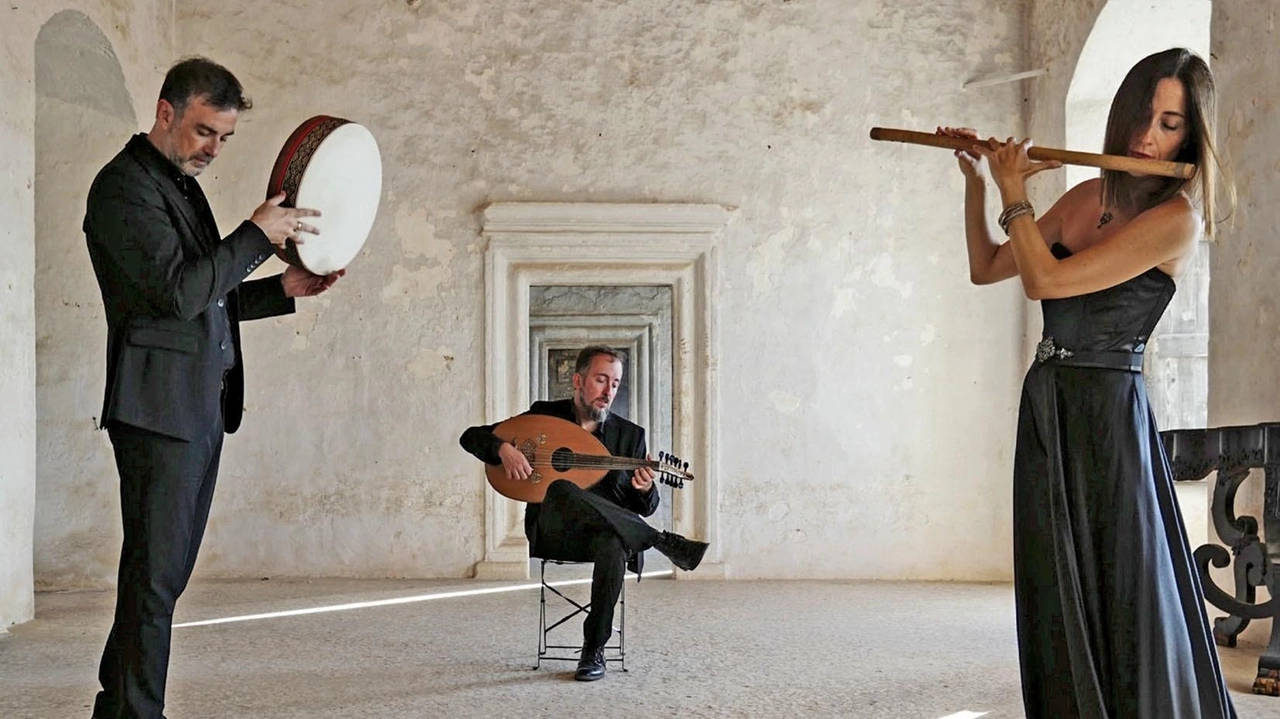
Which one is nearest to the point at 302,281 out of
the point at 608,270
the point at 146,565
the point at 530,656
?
the point at 146,565

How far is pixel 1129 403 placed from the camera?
2.45m

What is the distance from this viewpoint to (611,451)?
454cm

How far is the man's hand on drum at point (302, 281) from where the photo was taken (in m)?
3.11

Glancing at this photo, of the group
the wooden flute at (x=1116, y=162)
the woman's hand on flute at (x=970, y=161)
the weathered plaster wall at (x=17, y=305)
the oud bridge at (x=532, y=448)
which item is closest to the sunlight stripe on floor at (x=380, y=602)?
the weathered plaster wall at (x=17, y=305)

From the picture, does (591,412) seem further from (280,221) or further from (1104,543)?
(1104,543)

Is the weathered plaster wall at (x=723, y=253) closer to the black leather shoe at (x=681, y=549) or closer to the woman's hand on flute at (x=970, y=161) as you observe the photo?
the black leather shoe at (x=681, y=549)

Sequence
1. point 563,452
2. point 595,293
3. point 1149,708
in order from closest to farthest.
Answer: point 1149,708, point 563,452, point 595,293

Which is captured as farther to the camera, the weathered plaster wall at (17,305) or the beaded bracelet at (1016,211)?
the weathered plaster wall at (17,305)

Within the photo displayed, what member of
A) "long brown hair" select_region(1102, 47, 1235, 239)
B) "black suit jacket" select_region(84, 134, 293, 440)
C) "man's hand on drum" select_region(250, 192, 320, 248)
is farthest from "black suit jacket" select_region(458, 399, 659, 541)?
"long brown hair" select_region(1102, 47, 1235, 239)

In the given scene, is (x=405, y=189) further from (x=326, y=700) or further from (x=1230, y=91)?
(x=1230, y=91)

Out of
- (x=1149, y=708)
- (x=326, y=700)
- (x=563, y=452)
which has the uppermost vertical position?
(x=563, y=452)

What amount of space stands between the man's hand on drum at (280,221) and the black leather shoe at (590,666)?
1.89 meters

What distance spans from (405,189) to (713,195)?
1.76 metres

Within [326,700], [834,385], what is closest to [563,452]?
[326,700]
